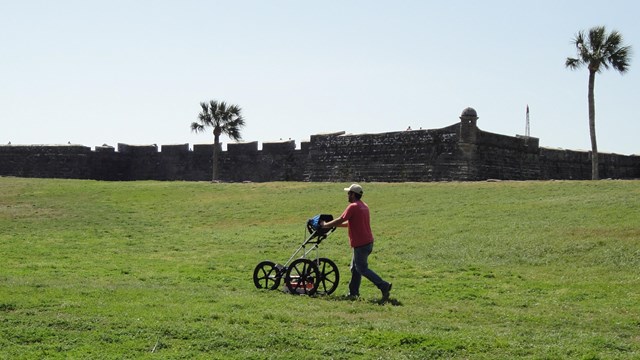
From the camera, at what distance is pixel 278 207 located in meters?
27.8

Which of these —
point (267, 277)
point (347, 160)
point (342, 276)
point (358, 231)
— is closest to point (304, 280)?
point (267, 277)

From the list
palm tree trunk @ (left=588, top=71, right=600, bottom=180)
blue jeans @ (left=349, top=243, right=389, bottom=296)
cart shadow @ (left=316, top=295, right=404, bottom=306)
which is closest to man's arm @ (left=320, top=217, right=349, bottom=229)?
blue jeans @ (left=349, top=243, right=389, bottom=296)

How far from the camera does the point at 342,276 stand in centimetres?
1516

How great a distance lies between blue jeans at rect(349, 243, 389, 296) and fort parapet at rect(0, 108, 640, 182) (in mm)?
22093

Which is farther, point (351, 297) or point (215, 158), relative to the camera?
point (215, 158)

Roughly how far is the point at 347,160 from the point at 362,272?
26106 millimetres

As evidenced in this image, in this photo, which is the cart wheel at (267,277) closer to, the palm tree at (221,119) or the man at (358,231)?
the man at (358,231)

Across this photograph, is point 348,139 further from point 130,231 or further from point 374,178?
point 130,231

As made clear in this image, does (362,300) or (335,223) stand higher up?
(335,223)

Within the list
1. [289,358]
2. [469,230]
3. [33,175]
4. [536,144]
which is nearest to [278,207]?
[469,230]

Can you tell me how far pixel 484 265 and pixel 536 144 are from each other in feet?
73.6

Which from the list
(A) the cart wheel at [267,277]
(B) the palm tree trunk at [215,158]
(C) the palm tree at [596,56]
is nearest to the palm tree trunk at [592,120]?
(C) the palm tree at [596,56]

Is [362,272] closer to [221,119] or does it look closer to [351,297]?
[351,297]

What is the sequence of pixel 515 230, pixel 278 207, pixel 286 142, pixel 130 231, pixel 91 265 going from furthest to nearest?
pixel 286 142, pixel 278 207, pixel 130 231, pixel 515 230, pixel 91 265
